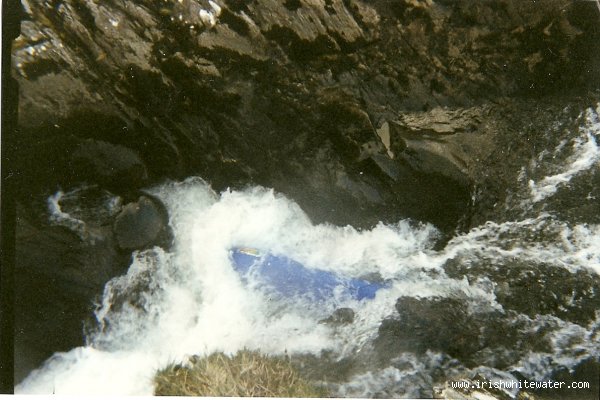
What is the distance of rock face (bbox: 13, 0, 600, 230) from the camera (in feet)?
6.37

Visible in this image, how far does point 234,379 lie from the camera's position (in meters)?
→ 1.99

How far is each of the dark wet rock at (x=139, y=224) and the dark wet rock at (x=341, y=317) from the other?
110 cm

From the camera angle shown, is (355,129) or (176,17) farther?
Answer: (355,129)

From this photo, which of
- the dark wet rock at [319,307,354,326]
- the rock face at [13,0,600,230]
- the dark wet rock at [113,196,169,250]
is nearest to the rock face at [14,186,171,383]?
the dark wet rock at [113,196,169,250]

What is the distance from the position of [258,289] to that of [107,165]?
3.63 ft

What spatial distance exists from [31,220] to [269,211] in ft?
4.29

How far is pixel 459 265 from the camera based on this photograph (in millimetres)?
2191

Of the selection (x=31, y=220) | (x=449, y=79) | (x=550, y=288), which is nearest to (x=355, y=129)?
(x=449, y=79)

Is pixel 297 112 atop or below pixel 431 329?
atop

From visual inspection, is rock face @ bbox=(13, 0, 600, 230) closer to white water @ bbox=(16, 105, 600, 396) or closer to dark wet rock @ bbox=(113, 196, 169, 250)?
white water @ bbox=(16, 105, 600, 396)

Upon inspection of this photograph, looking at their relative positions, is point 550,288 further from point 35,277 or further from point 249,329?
point 35,277

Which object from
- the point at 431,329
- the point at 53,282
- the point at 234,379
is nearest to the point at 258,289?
the point at 234,379

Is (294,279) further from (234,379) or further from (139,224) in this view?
(139,224)

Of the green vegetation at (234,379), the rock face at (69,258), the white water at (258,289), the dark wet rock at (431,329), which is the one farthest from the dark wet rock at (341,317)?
the rock face at (69,258)
